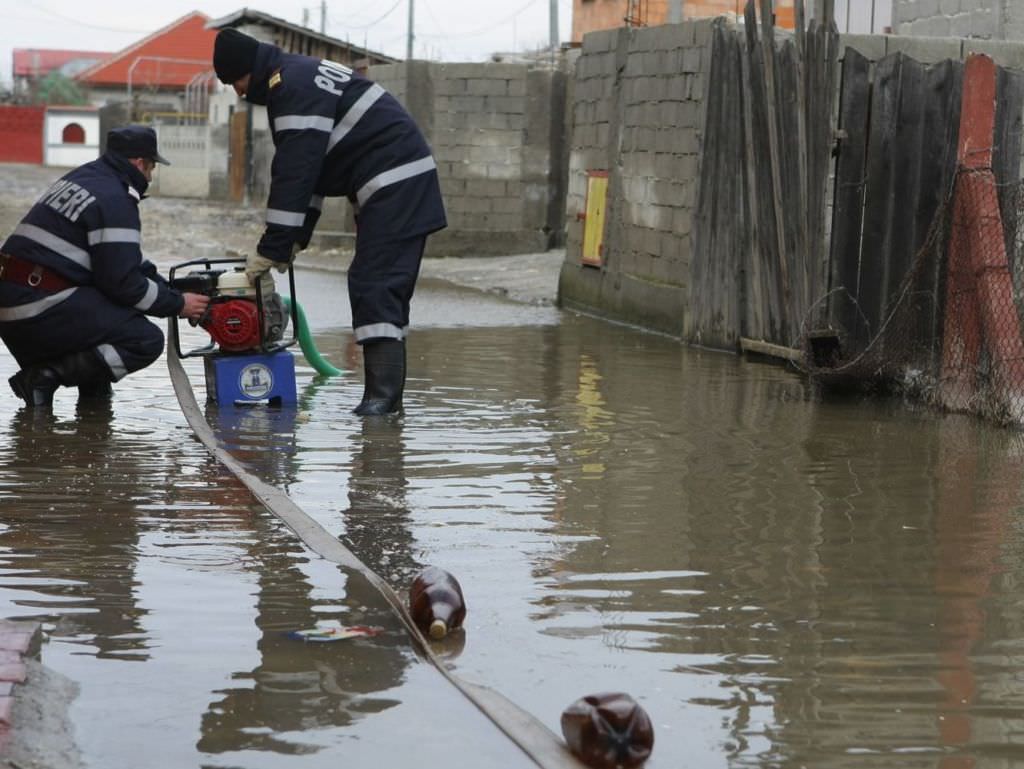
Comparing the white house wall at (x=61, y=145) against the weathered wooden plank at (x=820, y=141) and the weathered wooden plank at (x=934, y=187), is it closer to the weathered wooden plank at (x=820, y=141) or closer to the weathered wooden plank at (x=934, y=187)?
the weathered wooden plank at (x=820, y=141)

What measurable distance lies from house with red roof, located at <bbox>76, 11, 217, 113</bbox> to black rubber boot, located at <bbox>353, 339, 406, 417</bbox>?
60492 millimetres

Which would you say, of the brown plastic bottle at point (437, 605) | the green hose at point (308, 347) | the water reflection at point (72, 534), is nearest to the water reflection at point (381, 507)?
the brown plastic bottle at point (437, 605)

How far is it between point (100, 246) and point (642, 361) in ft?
12.9

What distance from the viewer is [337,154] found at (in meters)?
7.74

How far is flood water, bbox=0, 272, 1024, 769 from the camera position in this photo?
11.7 ft

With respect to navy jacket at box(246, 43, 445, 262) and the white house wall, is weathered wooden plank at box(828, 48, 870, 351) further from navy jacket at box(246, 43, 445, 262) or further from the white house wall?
the white house wall

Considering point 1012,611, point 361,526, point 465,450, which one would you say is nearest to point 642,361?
point 465,450

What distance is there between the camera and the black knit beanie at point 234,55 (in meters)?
7.55

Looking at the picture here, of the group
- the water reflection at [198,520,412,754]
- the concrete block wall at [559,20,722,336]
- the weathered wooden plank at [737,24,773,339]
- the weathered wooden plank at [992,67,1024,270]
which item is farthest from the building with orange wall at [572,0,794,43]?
the water reflection at [198,520,412,754]

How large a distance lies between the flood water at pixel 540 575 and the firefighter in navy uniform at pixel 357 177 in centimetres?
50

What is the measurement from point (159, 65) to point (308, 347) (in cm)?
6615

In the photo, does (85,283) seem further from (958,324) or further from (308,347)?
(958,324)

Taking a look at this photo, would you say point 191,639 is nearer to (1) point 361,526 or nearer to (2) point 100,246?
(1) point 361,526

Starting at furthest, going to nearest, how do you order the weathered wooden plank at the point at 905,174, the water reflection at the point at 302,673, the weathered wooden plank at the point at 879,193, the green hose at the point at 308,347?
the weathered wooden plank at the point at 879,193 < the weathered wooden plank at the point at 905,174 < the green hose at the point at 308,347 < the water reflection at the point at 302,673
